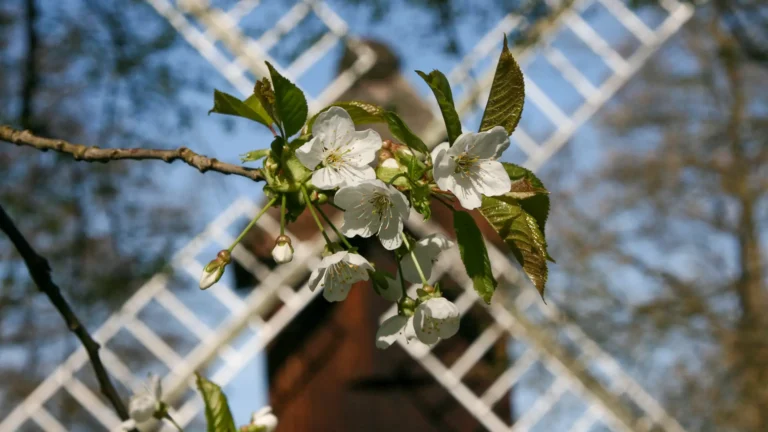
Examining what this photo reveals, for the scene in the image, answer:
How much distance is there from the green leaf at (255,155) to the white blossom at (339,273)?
0.10 meters

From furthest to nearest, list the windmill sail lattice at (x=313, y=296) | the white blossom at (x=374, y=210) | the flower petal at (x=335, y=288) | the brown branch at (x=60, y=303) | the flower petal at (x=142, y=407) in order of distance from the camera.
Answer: the windmill sail lattice at (x=313, y=296)
the flower petal at (x=142, y=407)
the brown branch at (x=60, y=303)
the flower petal at (x=335, y=288)
the white blossom at (x=374, y=210)

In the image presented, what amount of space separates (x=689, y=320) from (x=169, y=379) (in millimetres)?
4272

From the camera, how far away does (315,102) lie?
4168mm

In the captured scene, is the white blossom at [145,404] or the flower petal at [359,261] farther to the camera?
the white blossom at [145,404]

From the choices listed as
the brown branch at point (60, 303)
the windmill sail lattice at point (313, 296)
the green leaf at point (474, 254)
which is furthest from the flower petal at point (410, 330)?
the windmill sail lattice at point (313, 296)

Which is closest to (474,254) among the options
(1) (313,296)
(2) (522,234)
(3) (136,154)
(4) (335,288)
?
(2) (522,234)

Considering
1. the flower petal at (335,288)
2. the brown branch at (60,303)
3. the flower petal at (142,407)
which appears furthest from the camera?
the flower petal at (142,407)

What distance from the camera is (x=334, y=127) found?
2.06ft

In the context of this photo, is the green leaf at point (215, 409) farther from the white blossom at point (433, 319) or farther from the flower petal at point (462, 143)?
the flower petal at point (462, 143)

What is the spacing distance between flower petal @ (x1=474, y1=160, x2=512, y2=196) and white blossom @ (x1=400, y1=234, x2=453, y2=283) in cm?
8

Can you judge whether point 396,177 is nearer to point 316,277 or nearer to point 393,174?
point 393,174

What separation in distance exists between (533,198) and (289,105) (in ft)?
0.67

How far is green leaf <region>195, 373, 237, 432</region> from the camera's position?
775 mm

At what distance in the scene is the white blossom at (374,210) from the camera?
1.92 ft
